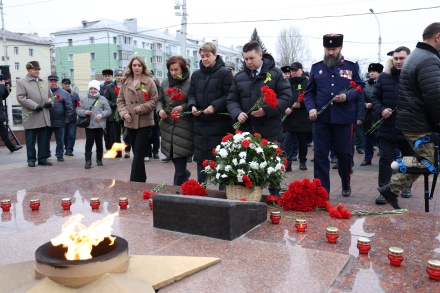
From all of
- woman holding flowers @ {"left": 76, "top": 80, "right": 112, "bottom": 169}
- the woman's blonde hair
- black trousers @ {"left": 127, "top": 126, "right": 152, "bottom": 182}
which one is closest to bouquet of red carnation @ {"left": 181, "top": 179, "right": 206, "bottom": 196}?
black trousers @ {"left": 127, "top": 126, "right": 152, "bottom": 182}

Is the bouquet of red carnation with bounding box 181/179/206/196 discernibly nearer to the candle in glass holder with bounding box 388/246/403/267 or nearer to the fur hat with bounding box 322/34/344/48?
the candle in glass holder with bounding box 388/246/403/267

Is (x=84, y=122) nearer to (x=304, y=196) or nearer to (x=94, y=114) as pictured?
(x=94, y=114)

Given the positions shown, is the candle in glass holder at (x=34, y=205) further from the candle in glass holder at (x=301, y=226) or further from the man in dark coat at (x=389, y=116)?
the man in dark coat at (x=389, y=116)

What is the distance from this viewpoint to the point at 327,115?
517cm

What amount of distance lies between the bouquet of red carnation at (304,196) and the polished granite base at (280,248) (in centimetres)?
10

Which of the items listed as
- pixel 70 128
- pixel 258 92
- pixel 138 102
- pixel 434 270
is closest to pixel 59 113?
pixel 70 128

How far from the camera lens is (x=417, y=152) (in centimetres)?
418

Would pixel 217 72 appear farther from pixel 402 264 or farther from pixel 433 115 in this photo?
pixel 402 264

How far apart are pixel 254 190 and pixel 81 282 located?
2041 millimetres

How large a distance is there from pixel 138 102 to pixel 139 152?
2.29 feet

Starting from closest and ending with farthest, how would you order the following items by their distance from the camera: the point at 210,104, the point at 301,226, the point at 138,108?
1. the point at 301,226
2. the point at 210,104
3. the point at 138,108

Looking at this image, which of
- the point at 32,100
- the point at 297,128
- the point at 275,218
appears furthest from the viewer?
the point at 32,100

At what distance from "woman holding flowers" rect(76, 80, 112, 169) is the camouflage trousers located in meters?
5.86

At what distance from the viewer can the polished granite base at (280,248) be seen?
2439mm
